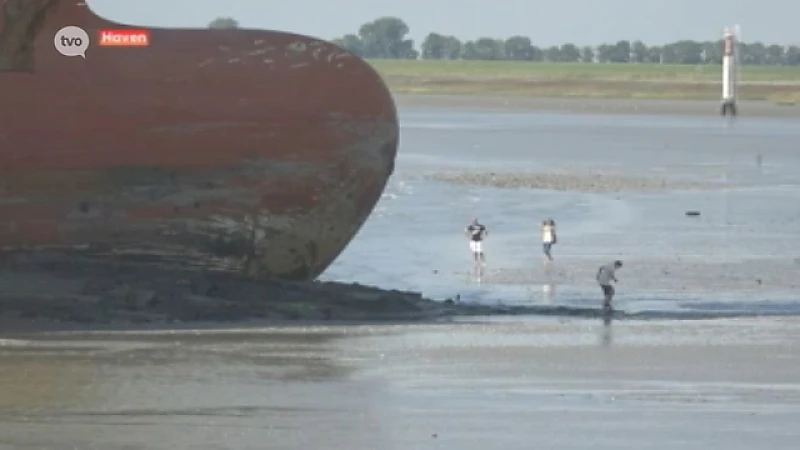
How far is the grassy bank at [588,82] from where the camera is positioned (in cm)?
14588

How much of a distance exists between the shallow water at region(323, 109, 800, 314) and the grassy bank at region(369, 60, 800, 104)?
2568 inches

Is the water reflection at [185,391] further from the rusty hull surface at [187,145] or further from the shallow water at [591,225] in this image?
the shallow water at [591,225]

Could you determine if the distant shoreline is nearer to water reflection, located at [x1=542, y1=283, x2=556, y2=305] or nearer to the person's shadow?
water reflection, located at [x1=542, y1=283, x2=556, y2=305]

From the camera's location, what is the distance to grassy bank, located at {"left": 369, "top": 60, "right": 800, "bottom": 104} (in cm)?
14588

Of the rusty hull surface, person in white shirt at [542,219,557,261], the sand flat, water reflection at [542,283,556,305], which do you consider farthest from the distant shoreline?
the rusty hull surface

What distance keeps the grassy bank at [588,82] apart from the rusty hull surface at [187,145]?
104 m

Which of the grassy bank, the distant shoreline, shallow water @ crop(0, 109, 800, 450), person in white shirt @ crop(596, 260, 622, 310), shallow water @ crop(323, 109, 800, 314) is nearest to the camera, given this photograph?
shallow water @ crop(0, 109, 800, 450)

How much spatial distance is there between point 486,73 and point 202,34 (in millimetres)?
162194

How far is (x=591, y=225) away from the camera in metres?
38.8

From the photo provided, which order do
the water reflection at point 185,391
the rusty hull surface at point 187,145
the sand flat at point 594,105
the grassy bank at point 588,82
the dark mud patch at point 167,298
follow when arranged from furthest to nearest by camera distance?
the grassy bank at point 588,82 < the sand flat at point 594,105 < the rusty hull surface at point 187,145 < the dark mud patch at point 167,298 < the water reflection at point 185,391

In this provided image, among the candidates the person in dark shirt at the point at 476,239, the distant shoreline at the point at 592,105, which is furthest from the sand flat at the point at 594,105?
the person in dark shirt at the point at 476,239

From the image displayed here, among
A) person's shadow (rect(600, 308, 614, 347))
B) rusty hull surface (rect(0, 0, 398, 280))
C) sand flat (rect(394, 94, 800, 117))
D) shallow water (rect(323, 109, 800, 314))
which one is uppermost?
rusty hull surface (rect(0, 0, 398, 280))

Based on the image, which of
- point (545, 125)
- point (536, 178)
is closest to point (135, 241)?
point (536, 178)

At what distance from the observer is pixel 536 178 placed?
5206 centimetres
